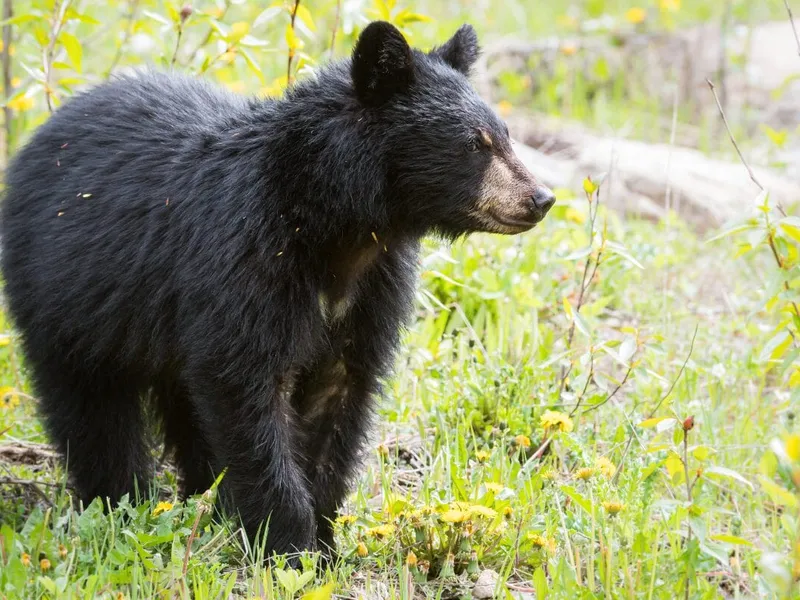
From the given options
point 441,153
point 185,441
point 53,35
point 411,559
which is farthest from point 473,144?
point 53,35

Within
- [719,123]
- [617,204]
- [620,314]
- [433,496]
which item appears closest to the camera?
[433,496]

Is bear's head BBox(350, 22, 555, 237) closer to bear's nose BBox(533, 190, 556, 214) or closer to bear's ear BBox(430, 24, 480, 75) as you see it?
bear's nose BBox(533, 190, 556, 214)

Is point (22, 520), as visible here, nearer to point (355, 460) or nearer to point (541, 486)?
point (355, 460)

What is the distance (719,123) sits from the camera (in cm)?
955

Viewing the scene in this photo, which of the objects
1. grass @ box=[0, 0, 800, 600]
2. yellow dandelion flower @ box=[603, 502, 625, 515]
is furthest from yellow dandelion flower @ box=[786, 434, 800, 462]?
yellow dandelion flower @ box=[603, 502, 625, 515]

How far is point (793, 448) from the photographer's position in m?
2.06

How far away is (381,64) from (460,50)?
496 millimetres

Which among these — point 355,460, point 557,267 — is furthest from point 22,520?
point 557,267

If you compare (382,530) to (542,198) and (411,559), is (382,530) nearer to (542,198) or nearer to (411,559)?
Result: (411,559)

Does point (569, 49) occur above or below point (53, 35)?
below

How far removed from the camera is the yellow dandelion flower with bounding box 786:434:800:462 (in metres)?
2.05

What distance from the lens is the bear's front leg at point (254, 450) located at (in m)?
3.42

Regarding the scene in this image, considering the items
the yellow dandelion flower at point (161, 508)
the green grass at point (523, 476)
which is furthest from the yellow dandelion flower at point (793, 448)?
the yellow dandelion flower at point (161, 508)

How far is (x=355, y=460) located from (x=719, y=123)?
682cm
